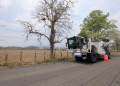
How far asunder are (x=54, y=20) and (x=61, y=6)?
235 cm

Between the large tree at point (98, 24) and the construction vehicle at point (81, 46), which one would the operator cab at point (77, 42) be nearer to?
the construction vehicle at point (81, 46)

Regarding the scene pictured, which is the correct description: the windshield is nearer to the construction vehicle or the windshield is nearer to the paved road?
the construction vehicle

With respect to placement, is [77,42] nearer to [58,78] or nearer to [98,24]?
[58,78]

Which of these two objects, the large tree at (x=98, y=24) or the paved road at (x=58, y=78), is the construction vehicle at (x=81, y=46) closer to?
the paved road at (x=58, y=78)

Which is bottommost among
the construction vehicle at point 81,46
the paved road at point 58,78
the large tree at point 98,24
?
the paved road at point 58,78

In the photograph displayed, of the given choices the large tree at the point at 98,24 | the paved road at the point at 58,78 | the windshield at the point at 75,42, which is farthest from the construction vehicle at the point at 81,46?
the large tree at the point at 98,24

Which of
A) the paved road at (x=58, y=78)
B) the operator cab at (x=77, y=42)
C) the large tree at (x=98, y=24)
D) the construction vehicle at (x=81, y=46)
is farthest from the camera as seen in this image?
the large tree at (x=98, y=24)

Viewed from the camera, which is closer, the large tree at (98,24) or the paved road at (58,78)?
the paved road at (58,78)

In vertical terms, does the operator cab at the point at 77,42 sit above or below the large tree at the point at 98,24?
below

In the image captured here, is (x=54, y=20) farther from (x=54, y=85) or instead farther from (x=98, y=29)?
(x=98, y=29)

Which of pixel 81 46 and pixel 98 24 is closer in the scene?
pixel 81 46

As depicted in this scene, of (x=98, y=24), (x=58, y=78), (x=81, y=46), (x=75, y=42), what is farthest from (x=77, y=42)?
(x=98, y=24)

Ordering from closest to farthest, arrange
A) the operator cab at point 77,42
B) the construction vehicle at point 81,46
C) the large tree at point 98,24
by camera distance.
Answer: the construction vehicle at point 81,46, the operator cab at point 77,42, the large tree at point 98,24

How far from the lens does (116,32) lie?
65.6 ft
